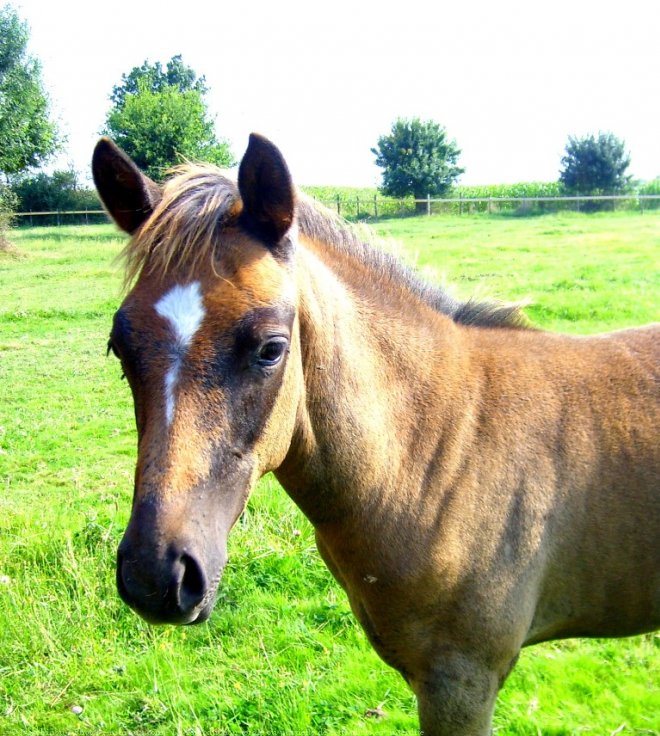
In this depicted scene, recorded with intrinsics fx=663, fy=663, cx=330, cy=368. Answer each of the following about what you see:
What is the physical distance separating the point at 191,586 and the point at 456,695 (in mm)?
1183

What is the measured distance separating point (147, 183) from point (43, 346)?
10.4 m

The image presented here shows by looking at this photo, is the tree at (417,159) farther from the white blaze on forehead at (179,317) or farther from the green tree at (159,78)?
the white blaze on forehead at (179,317)

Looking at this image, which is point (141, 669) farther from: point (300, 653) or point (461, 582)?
point (461, 582)

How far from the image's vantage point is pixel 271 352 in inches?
78.4

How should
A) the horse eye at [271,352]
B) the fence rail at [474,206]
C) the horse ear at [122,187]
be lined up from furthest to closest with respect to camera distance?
the fence rail at [474,206] → the horse ear at [122,187] → the horse eye at [271,352]

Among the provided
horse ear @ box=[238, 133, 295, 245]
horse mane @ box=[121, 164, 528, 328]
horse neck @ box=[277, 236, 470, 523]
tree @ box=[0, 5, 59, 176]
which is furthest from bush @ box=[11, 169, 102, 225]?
horse ear @ box=[238, 133, 295, 245]

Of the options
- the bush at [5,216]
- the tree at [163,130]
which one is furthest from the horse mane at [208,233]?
the tree at [163,130]

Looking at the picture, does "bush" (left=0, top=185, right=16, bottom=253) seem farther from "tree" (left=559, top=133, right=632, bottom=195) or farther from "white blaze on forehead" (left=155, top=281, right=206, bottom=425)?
"tree" (left=559, top=133, right=632, bottom=195)

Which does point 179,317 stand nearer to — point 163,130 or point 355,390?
point 355,390

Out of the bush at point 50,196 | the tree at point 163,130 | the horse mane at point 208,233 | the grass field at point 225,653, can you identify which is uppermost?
the tree at point 163,130

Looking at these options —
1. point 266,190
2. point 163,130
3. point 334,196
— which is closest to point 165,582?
point 266,190

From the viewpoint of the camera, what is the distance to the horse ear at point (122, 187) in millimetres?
2256

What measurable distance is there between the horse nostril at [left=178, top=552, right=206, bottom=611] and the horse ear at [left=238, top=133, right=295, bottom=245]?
3.37 ft

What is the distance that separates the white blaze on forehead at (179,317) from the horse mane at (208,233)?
0.10 meters
